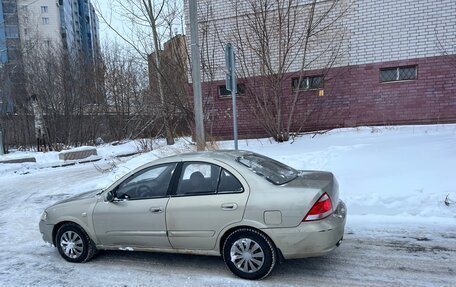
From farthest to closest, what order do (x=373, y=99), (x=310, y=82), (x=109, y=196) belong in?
(x=310, y=82), (x=373, y=99), (x=109, y=196)

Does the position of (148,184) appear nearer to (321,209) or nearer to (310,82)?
(321,209)

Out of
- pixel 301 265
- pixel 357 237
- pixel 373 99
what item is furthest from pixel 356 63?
pixel 301 265

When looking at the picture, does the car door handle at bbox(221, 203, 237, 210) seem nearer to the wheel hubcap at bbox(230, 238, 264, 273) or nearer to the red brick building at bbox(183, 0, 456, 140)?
the wheel hubcap at bbox(230, 238, 264, 273)

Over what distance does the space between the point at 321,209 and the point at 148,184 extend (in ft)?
7.23

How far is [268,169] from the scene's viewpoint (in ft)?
15.6

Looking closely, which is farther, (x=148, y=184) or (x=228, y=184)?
(x=148, y=184)

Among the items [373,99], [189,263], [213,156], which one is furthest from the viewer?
[373,99]

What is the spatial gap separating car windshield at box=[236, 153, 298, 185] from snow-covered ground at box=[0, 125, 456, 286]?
1057 mm

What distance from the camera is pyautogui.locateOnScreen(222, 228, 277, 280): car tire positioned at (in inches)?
164

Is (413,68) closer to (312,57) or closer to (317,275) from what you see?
(312,57)

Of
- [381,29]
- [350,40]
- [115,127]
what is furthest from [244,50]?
[115,127]

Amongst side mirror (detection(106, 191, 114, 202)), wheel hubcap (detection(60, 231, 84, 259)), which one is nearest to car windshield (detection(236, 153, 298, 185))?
side mirror (detection(106, 191, 114, 202))

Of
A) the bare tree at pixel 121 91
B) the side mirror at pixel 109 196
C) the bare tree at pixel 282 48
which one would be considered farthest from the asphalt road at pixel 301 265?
the bare tree at pixel 121 91

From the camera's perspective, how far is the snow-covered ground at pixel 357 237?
170 inches
